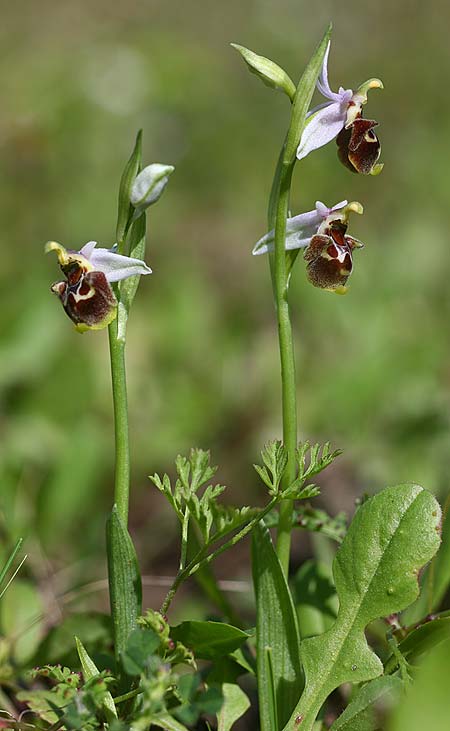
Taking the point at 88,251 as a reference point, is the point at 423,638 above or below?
below

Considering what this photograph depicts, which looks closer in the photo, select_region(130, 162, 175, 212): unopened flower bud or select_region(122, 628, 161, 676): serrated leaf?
select_region(122, 628, 161, 676): serrated leaf

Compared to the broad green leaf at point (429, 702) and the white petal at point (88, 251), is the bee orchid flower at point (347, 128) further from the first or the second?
the broad green leaf at point (429, 702)

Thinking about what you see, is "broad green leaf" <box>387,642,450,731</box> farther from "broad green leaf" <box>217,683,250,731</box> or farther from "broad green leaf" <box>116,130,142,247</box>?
"broad green leaf" <box>116,130,142,247</box>

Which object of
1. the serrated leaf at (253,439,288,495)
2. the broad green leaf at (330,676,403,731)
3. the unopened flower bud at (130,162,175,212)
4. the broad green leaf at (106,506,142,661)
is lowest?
the broad green leaf at (330,676,403,731)

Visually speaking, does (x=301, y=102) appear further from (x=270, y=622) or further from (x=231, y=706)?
(x=231, y=706)

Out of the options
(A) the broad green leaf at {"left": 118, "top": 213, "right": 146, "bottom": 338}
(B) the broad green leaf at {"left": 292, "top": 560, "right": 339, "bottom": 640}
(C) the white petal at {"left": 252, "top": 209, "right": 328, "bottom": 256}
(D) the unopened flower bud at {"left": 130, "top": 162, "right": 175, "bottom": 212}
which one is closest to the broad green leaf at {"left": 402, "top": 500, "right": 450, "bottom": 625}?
(B) the broad green leaf at {"left": 292, "top": 560, "right": 339, "bottom": 640}

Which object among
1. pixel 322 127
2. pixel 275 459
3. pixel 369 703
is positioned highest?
pixel 322 127

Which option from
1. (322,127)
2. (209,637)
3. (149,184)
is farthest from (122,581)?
(322,127)
